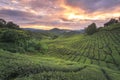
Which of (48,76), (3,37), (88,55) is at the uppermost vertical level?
(3,37)

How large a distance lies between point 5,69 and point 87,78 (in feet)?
58.4

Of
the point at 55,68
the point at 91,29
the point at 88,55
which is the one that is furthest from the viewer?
the point at 91,29

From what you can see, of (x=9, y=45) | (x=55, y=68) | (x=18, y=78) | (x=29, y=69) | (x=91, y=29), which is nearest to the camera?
(x=18, y=78)

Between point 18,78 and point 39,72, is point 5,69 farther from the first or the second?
point 39,72

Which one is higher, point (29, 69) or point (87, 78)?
point (29, 69)

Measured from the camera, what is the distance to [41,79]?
97.5 ft

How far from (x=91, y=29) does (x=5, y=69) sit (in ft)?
561

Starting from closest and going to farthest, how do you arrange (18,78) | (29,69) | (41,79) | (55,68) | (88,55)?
(18,78) < (41,79) < (29,69) < (55,68) < (88,55)

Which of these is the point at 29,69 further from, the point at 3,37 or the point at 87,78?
the point at 3,37

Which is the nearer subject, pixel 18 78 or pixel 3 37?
pixel 18 78

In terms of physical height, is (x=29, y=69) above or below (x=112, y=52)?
above

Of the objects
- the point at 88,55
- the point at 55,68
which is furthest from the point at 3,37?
the point at 88,55

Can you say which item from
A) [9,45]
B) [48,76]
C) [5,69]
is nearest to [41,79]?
[48,76]

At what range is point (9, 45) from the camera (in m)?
65.5
